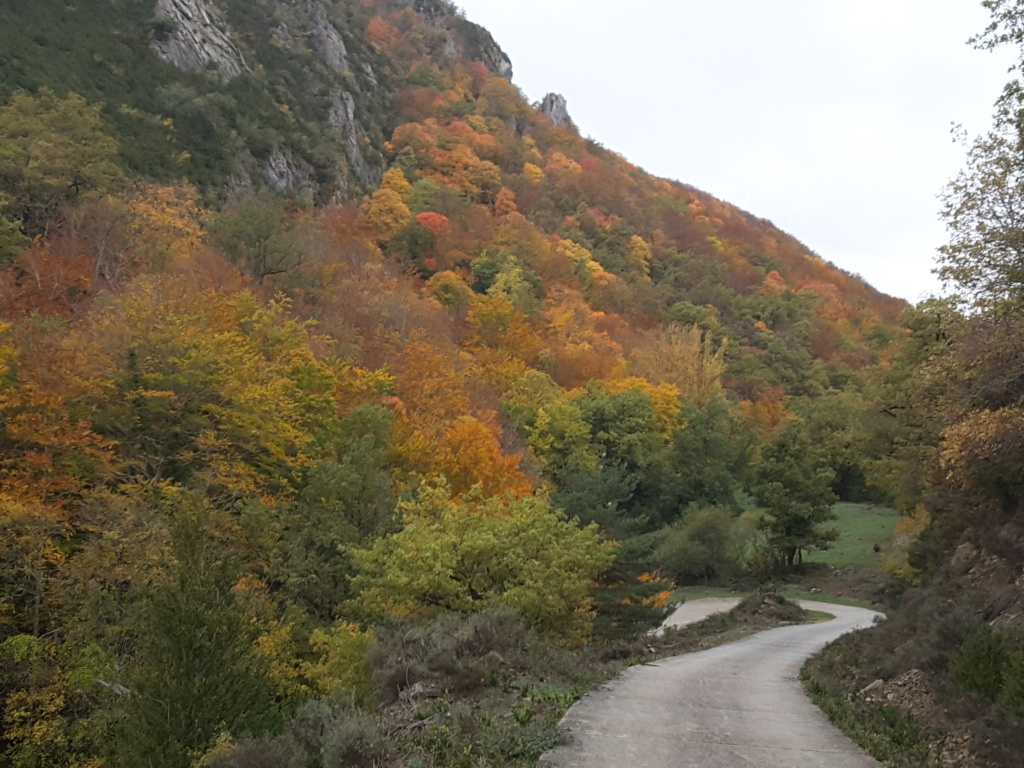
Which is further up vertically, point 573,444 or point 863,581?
point 573,444

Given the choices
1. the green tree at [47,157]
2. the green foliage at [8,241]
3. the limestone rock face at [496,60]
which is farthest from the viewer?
the limestone rock face at [496,60]

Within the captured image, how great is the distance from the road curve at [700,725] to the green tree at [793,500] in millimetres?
25446

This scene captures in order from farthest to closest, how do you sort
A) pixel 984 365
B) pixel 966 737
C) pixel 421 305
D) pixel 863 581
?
pixel 421 305, pixel 863 581, pixel 984 365, pixel 966 737

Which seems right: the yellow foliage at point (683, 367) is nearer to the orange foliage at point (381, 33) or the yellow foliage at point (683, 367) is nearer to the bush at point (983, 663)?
the bush at point (983, 663)

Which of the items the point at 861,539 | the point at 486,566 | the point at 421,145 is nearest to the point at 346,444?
the point at 486,566

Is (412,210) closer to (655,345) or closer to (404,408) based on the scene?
(655,345)


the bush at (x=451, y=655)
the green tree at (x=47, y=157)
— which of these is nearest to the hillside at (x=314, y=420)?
the bush at (x=451, y=655)

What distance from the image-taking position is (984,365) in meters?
11.2

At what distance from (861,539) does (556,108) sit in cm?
8527

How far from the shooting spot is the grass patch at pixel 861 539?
39906 millimetres

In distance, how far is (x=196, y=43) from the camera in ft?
175

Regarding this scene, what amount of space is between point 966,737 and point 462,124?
267 ft

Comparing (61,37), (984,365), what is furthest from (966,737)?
(61,37)

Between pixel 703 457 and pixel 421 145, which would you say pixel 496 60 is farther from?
pixel 703 457
